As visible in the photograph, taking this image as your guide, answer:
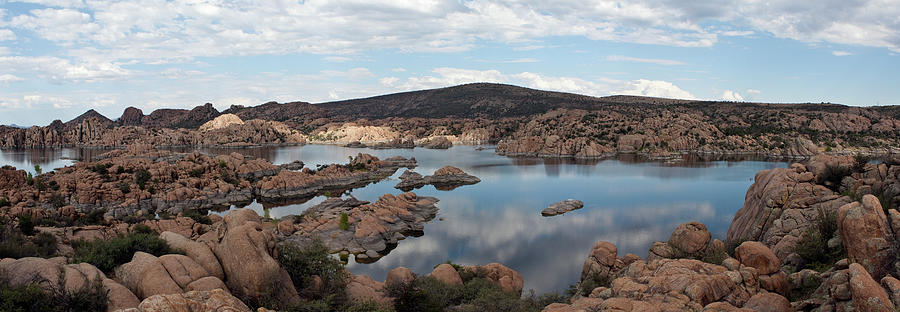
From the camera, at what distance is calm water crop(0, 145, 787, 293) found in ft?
86.8

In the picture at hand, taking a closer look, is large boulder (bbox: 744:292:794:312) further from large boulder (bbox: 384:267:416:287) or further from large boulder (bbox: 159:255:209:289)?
large boulder (bbox: 159:255:209:289)

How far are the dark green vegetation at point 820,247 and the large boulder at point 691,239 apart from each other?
362 cm

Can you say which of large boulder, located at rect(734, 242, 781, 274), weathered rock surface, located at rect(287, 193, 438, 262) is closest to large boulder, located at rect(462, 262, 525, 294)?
large boulder, located at rect(734, 242, 781, 274)

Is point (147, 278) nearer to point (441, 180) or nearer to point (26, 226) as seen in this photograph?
point (26, 226)

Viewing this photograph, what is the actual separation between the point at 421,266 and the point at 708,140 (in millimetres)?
81706

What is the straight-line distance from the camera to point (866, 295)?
7926 millimetres

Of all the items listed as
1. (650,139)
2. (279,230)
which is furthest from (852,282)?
(650,139)

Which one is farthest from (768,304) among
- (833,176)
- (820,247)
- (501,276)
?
(833,176)

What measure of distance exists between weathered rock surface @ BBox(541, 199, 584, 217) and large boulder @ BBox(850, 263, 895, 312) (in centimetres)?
2912

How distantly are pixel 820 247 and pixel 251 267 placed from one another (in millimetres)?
15489

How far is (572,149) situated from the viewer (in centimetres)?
8619

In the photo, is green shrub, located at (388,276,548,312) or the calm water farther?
the calm water

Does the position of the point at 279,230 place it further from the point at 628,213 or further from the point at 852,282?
the point at 852,282

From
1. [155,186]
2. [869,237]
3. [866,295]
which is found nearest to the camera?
[866,295]
